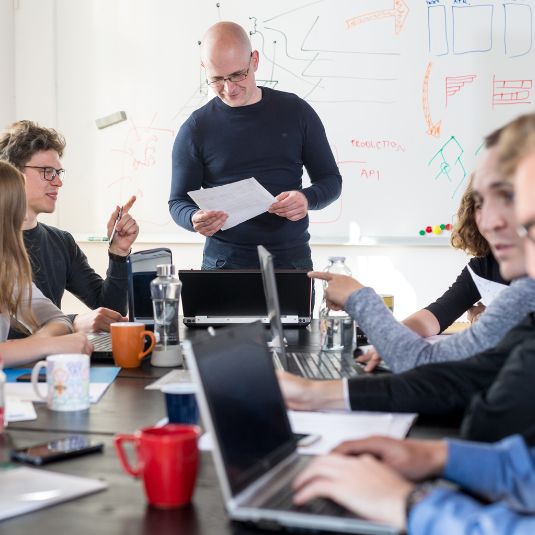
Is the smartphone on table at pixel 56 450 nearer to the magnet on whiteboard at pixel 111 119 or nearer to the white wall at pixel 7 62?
the magnet on whiteboard at pixel 111 119

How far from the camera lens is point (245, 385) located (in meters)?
0.99

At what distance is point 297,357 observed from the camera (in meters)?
1.85

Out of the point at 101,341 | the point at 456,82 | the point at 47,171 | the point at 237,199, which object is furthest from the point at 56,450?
the point at 456,82

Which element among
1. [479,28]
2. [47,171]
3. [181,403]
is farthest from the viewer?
[479,28]

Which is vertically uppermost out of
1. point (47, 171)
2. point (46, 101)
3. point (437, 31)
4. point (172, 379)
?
point (437, 31)

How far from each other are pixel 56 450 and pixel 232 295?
1190 millimetres

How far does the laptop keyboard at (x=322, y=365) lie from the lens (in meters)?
1.67

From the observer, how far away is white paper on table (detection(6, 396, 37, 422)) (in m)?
1.32

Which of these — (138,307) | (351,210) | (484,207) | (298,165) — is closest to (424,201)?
(351,210)

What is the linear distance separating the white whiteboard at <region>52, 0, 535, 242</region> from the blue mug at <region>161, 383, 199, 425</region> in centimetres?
241

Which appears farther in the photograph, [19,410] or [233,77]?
[233,77]

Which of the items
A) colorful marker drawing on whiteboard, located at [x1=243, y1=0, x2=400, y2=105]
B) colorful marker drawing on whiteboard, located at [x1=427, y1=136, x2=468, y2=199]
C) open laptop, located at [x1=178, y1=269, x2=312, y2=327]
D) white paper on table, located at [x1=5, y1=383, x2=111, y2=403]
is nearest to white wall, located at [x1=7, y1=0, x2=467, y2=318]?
colorful marker drawing on whiteboard, located at [x1=427, y1=136, x2=468, y2=199]

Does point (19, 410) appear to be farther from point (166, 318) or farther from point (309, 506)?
point (309, 506)

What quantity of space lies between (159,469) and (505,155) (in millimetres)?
637
